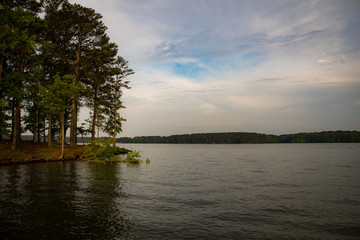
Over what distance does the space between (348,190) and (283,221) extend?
370 inches

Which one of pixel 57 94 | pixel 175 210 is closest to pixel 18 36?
pixel 57 94

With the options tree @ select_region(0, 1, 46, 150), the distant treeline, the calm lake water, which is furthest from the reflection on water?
the distant treeline

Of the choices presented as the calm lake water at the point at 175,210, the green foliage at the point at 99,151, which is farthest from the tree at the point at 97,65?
the calm lake water at the point at 175,210

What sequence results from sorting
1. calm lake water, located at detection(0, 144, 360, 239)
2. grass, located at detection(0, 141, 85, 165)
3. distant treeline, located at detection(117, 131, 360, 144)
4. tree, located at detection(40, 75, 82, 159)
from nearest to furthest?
calm lake water, located at detection(0, 144, 360, 239)
grass, located at detection(0, 141, 85, 165)
tree, located at detection(40, 75, 82, 159)
distant treeline, located at detection(117, 131, 360, 144)

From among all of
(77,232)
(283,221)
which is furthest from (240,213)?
(77,232)

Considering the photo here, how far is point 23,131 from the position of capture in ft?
161

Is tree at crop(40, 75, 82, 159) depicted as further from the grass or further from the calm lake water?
the calm lake water

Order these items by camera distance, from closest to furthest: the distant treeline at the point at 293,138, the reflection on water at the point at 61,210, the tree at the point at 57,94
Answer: the reflection on water at the point at 61,210 → the tree at the point at 57,94 → the distant treeline at the point at 293,138

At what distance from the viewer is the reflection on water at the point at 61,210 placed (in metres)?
8.36

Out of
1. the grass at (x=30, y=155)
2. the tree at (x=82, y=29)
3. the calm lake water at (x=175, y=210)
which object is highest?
the tree at (x=82, y=29)

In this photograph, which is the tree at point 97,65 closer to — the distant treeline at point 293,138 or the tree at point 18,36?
the tree at point 18,36

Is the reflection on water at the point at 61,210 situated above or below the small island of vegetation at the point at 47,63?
below

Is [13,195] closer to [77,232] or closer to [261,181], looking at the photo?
[77,232]

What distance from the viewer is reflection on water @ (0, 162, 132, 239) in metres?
8.36
